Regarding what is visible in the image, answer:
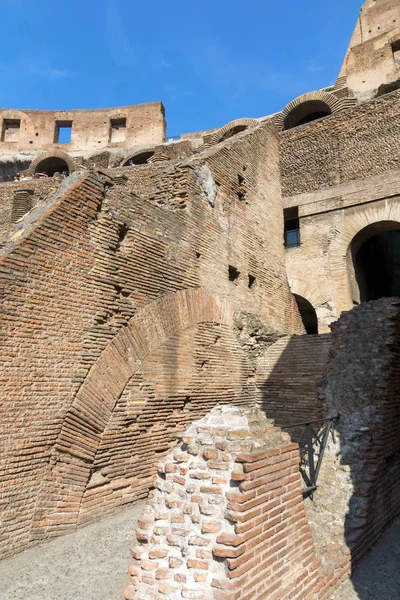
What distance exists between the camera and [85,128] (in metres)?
24.7

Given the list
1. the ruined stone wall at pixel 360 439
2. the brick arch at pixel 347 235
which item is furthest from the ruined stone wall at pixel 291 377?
the brick arch at pixel 347 235

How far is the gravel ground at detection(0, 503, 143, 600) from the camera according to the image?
3031 millimetres

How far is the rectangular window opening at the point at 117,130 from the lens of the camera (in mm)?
24844

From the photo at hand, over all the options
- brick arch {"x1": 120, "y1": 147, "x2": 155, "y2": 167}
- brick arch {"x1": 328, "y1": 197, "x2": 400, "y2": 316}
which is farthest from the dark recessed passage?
brick arch {"x1": 120, "y1": 147, "x2": 155, "y2": 167}

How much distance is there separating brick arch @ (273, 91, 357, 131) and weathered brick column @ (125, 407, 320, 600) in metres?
13.0

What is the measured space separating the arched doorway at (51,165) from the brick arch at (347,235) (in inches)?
616

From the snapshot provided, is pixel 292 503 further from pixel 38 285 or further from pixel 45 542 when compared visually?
pixel 38 285

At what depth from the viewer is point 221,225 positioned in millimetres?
7316

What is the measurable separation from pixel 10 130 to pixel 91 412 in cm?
2584

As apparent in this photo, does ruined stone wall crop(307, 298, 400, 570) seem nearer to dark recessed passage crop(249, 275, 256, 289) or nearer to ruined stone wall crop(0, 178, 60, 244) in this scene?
dark recessed passage crop(249, 275, 256, 289)

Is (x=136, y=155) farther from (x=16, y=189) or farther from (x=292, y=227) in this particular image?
(x=292, y=227)

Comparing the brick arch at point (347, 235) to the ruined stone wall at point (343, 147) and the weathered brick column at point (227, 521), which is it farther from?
the weathered brick column at point (227, 521)

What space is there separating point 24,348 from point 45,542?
1.77 m

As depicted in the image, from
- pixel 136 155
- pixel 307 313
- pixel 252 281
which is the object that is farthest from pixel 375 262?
pixel 136 155
